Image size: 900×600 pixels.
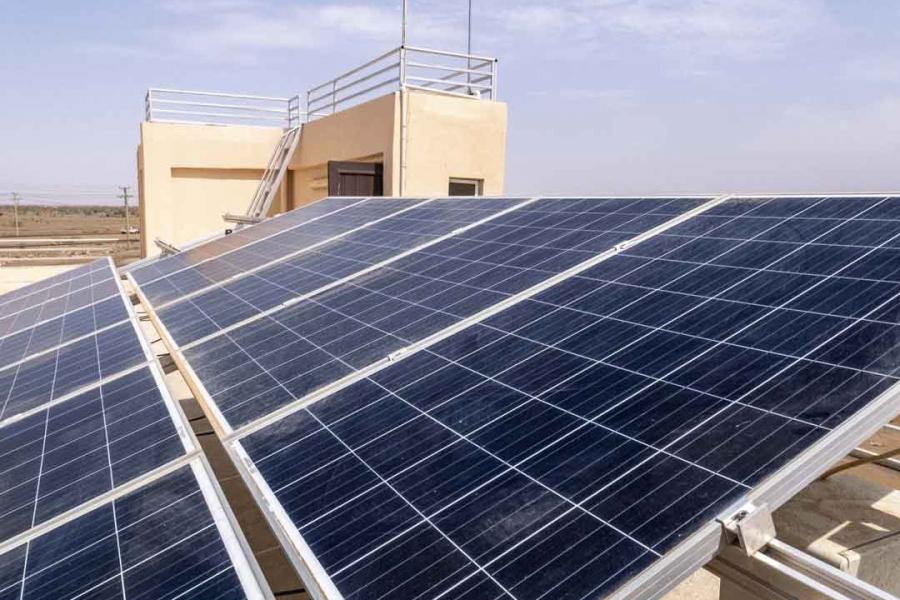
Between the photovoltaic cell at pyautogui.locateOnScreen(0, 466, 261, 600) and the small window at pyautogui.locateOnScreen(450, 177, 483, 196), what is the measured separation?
16.2 m

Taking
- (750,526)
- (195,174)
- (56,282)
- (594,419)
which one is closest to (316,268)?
(594,419)

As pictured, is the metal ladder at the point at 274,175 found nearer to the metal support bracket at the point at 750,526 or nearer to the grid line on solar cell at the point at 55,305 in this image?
the grid line on solar cell at the point at 55,305

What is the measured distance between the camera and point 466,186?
19875 mm

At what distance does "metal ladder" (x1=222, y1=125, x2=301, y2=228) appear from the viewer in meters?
23.9

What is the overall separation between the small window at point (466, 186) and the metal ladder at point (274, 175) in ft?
23.6

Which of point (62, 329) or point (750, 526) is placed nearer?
point (750, 526)

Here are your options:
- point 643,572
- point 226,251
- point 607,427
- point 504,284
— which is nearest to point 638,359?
point 607,427

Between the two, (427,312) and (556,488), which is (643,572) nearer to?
(556,488)

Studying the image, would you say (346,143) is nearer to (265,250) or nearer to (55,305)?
(265,250)

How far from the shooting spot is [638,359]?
409cm

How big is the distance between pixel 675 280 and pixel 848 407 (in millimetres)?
2034

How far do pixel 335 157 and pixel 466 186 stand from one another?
4.82 metres

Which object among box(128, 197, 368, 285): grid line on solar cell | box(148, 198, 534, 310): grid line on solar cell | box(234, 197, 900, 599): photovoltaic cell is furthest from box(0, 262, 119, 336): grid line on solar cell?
box(234, 197, 900, 599): photovoltaic cell

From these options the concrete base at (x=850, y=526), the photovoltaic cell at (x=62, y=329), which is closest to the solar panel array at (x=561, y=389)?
the photovoltaic cell at (x=62, y=329)
